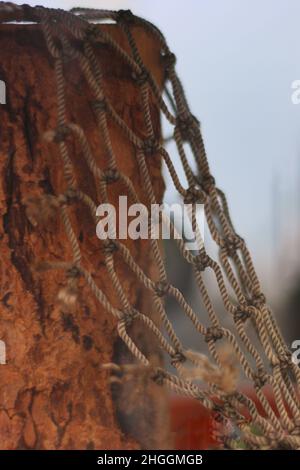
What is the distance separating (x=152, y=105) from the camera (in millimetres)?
634

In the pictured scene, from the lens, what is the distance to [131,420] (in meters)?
0.61

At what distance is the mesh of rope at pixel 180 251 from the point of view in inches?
22.6

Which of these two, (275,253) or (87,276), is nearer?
(87,276)

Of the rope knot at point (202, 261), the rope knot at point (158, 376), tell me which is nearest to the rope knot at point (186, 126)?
the rope knot at point (202, 261)

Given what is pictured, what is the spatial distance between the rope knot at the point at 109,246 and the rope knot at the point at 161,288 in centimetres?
5

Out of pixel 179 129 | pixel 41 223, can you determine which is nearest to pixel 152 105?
pixel 179 129

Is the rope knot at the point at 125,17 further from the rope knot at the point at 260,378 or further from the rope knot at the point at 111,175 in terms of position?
the rope knot at the point at 260,378

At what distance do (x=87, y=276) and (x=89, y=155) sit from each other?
103 millimetres

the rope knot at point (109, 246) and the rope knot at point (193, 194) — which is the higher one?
the rope knot at point (193, 194)

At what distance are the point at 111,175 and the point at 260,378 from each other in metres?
0.22

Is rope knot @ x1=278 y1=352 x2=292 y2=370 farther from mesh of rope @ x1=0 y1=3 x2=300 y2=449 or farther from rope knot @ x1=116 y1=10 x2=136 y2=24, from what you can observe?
rope knot @ x1=116 y1=10 x2=136 y2=24

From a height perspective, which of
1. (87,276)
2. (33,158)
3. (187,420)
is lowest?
(187,420)

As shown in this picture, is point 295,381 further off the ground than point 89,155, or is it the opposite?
point 89,155

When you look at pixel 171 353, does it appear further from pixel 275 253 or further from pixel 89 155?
pixel 275 253
